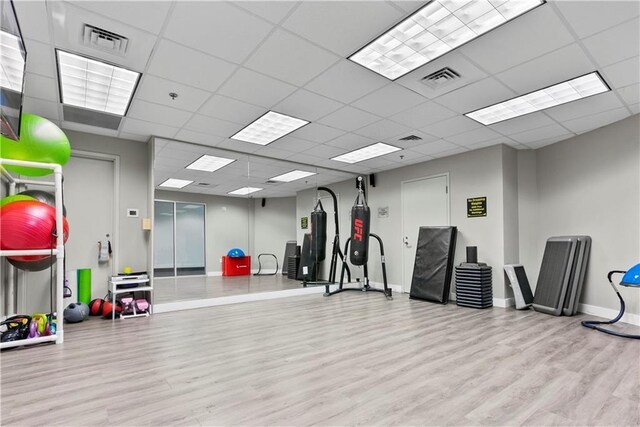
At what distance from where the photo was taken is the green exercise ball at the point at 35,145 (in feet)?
10.5

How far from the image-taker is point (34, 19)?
2404mm

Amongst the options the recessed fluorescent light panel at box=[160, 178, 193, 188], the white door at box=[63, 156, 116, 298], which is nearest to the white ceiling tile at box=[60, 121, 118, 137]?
the white door at box=[63, 156, 116, 298]

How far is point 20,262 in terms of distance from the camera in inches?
134

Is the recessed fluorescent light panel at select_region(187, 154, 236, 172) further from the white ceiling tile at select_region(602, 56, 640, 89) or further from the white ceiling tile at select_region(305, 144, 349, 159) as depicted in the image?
the white ceiling tile at select_region(602, 56, 640, 89)

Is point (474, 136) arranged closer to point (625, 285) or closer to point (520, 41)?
point (520, 41)

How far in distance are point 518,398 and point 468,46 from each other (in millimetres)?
2676

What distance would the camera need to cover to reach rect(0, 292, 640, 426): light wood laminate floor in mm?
2006

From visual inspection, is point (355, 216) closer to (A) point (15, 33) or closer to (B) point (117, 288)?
(B) point (117, 288)

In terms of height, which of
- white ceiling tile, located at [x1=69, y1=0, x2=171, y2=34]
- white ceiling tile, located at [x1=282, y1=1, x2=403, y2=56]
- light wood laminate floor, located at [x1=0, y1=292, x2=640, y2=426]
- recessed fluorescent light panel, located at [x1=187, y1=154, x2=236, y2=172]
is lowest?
light wood laminate floor, located at [x1=0, y1=292, x2=640, y2=426]

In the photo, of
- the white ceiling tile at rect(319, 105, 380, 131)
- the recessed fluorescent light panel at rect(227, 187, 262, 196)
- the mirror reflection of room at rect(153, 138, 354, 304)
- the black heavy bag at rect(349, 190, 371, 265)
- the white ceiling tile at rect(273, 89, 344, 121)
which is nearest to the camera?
the white ceiling tile at rect(273, 89, 344, 121)

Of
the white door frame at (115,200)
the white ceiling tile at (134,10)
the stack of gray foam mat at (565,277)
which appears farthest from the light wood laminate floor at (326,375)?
the white ceiling tile at (134,10)

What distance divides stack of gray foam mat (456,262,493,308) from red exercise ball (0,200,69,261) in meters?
5.47

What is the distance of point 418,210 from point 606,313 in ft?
10.7

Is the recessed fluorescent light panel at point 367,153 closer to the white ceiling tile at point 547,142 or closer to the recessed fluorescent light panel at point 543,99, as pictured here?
the recessed fluorescent light panel at point 543,99
